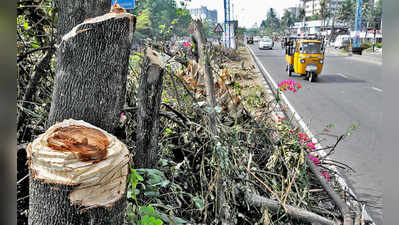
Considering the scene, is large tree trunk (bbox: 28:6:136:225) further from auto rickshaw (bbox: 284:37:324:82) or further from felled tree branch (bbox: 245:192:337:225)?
auto rickshaw (bbox: 284:37:324:82)

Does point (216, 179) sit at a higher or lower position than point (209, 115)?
lower

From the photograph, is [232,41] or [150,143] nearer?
[150,143]

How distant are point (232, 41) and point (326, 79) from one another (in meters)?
11.8

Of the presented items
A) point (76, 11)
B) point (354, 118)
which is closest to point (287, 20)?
point (354, 118)

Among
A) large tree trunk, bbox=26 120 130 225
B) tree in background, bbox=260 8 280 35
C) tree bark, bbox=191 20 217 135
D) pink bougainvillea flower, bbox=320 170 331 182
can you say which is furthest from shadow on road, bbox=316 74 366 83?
tree in background, bbox=260 8 280 35

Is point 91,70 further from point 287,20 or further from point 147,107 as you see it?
point 287,20

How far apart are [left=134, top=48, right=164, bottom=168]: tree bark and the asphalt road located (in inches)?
114

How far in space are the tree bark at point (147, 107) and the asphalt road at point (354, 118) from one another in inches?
114

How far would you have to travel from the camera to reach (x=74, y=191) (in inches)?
65.1

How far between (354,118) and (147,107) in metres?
8.48

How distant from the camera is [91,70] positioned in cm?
195

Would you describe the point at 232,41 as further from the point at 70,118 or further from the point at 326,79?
the point at 70,118

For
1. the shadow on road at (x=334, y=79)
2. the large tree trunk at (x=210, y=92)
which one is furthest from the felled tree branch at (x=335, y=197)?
the shadow on road at (x=334, y=79)
